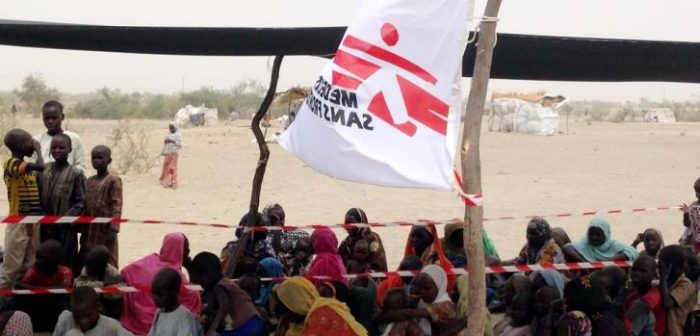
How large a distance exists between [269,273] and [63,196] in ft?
5.48

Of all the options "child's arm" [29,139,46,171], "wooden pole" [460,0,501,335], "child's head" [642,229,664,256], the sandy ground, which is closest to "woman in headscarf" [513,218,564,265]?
"child's head" [642,229,664,256]

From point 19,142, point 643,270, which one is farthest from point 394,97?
point 19,142

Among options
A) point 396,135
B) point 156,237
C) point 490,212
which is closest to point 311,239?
point 396,135

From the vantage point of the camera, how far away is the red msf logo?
4.38m

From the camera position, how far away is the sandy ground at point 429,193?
1371cm

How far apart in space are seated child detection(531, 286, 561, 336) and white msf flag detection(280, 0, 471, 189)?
81.7 inches

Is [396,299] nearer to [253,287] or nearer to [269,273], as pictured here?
[253,287]

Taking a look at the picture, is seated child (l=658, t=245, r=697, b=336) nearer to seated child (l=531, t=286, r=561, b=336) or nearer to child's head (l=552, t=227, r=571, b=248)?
seated child (l=531, t=286, r=561, b=336)

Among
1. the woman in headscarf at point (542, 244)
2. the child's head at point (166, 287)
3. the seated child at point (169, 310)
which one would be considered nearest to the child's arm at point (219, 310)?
the seated child at point (169, 310)

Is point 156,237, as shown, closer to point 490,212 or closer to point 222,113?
point 490,212

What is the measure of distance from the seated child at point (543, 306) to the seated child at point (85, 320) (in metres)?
2.55

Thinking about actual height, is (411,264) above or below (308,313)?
above

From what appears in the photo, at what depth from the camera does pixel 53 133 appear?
766cm

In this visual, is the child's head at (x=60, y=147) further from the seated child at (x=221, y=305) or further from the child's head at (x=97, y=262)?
the seated child at (x=221, y=305)
